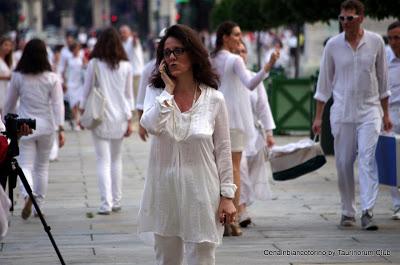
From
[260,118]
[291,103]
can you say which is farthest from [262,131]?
[291,103]

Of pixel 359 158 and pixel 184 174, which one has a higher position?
pixel 184 174

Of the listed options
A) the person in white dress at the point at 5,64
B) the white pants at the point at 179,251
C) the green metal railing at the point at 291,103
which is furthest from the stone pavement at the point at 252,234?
the green metal railing at the point at 291,103

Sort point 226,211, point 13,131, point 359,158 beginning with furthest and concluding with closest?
point 359,158 < point 13,131 < point 226,211

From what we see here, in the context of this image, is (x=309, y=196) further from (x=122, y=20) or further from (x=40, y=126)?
(x=122, y=20)

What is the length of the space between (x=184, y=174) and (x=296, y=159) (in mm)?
4533

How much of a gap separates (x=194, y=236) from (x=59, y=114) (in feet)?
19.4

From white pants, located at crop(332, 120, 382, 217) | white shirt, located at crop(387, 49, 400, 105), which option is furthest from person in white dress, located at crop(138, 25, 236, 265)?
white shirt, located at crop(387, 49, 400, 105)

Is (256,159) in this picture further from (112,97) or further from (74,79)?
(74,79)

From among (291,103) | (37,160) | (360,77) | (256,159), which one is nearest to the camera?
(360,77)

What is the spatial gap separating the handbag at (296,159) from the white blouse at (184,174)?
4320mm

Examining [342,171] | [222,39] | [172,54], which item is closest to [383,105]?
[342,171]

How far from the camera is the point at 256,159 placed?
1177cm

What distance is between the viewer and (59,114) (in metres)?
12.6

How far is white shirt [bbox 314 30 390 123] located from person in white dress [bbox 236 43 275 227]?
784 millimetres
